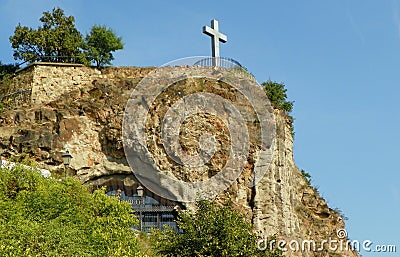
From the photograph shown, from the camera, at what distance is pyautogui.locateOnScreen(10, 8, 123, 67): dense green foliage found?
117ft

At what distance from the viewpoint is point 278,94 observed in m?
37.9

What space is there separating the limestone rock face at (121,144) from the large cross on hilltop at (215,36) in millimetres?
1931

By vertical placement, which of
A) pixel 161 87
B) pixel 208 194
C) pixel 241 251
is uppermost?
pixel 161 87

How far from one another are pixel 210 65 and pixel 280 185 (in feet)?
22.6

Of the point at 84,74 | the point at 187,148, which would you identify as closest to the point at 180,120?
the point at 187,148

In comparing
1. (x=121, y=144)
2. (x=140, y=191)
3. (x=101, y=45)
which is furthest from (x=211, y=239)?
(x=101, y=45)

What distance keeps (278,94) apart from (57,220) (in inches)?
788

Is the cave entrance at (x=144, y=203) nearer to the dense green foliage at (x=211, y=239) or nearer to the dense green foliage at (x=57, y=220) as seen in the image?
the dense green foliage at (x=211, y=239)

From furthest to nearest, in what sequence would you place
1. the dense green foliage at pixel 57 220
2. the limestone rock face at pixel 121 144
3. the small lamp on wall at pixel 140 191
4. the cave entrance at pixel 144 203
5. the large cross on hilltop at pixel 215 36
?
the large cross on hilltop at pixel 215 36 → the limestone rock face at pixel 121 144 → the cave entrance at pixel 144 203 → the small lamp on wall at pixel 140 191 → the dense green foliage at pixel 57 220

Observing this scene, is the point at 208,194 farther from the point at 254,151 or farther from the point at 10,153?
the point at 10,153

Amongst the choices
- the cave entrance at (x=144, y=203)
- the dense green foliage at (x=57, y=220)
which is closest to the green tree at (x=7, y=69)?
the cave entrance at (x=144, y=203)

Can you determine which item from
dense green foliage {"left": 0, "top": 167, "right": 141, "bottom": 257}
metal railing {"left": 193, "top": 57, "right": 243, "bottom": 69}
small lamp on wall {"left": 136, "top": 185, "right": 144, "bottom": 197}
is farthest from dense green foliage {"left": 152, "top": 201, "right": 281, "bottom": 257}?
metal railing {"left": 193, "top": 57, "right": 243, "bottom": 69}

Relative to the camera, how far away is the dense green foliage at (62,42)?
35.7 metres

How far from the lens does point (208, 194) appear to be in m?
29.6
